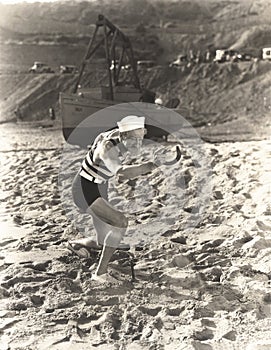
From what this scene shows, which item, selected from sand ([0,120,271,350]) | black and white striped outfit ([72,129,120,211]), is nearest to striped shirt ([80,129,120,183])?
black and white striped outfit ([72,129,120,211])

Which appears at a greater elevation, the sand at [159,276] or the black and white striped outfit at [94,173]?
the black and white striped outfit at [94,173]

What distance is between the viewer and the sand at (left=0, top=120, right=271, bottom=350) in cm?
317

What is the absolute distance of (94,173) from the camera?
3.99 meters

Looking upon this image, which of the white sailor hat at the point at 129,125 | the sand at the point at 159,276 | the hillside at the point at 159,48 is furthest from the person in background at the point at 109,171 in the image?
the hillside at the point at 159,48

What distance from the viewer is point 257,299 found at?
3586mm

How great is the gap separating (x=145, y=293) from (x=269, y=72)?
18.7 metres

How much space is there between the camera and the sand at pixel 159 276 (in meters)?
3.17

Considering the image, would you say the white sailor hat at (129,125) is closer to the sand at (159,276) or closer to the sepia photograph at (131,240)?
the sepia photograph at (131,240)

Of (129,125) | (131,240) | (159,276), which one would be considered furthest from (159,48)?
(159,276)

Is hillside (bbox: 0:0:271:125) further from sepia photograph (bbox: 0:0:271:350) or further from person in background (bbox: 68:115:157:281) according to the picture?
person in background (bbox: 68:115:157:281)

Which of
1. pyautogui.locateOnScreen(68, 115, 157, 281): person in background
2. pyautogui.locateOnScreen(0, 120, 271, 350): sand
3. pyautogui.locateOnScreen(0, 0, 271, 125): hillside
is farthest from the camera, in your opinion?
pyautogui.locateOnScreen(0, 0, 271, 125): hillside

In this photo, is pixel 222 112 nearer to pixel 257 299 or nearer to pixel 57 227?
pixel 57 227

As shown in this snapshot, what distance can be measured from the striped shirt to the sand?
84cm

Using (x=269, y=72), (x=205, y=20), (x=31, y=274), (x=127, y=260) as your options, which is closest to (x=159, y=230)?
(x=127, y=260)
